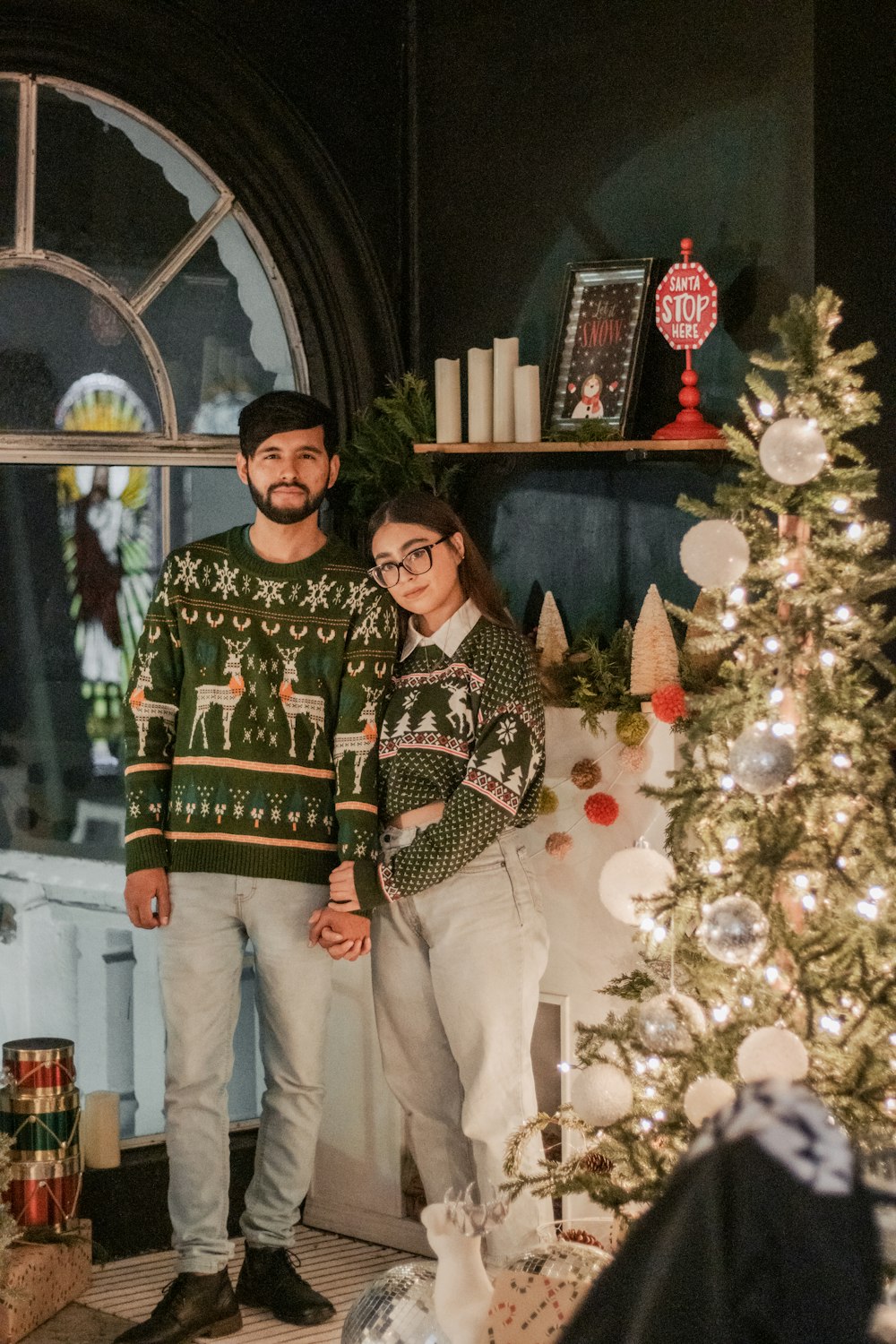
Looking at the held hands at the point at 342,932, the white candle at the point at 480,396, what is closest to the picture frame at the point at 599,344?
the white candle at the point at 480,396

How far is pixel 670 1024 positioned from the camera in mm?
2584

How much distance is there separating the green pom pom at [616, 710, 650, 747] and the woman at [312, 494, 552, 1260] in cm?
19

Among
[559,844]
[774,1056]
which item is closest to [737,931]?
[774,1056]

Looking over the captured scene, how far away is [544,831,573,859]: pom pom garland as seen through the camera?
3.40m

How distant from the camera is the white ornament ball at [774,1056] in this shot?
93.0 inches

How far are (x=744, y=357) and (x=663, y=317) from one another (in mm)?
197

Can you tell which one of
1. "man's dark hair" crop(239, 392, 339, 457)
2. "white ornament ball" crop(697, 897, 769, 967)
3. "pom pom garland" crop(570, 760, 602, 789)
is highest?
"man's dark hair" crop(239, 392, 339, 457)

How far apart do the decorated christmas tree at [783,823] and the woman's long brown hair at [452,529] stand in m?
0.70

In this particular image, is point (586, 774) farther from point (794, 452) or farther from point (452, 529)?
point (794, 452)

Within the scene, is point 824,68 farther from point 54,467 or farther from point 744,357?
point 54,467

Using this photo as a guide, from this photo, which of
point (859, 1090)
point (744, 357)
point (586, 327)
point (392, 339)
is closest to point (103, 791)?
point (392, 339)

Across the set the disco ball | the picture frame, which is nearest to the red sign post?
the picture frame

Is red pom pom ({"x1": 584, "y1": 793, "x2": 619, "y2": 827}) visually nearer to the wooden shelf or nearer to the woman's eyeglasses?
the woman's eyeglasses

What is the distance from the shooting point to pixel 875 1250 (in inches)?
56.7
